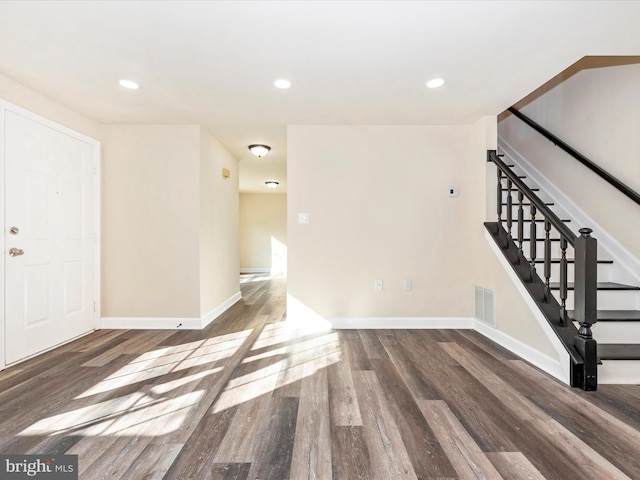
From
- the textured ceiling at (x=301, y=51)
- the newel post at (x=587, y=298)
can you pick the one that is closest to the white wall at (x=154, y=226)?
the textured ceiling at (x=301, y=51)


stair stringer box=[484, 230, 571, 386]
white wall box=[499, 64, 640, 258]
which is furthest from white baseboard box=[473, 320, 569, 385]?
white wall box=[499, 64, 640, 258]

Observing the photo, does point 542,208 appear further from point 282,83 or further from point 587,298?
point 282,83

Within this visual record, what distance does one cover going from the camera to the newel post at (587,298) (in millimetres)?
2051

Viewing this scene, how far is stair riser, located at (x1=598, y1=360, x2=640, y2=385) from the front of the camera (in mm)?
2166

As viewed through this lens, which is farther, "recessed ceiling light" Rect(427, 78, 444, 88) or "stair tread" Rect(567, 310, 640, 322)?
"recessed ceiling light" Rect(427, 78, 444, 88)

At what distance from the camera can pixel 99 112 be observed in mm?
3230

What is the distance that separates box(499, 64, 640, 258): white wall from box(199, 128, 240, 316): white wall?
4379 mm

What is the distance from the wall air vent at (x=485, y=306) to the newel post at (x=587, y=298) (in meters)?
1.10

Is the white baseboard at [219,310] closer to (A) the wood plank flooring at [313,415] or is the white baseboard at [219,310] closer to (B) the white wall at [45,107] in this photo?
(A) the wood plank flooring at [313,415]

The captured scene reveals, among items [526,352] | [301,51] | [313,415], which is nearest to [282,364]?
[313,415]

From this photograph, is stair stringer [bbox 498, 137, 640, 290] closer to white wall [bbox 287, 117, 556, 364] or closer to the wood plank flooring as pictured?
white wall [bbox 287, 117, 556, 364]

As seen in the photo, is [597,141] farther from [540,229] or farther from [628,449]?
[628,449]

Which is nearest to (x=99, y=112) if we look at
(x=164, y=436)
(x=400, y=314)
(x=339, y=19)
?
(x=339, y=19)

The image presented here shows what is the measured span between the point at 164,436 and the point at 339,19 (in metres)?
2.59
